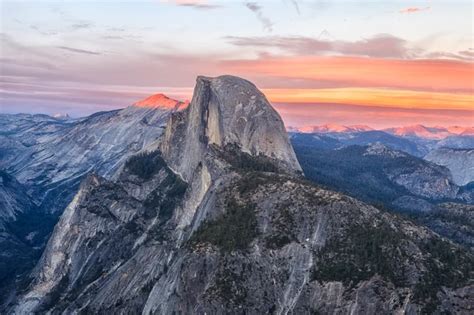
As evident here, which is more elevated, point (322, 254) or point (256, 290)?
point (322, 254)

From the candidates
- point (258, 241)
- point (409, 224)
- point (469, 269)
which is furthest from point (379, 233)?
point (258, 241)

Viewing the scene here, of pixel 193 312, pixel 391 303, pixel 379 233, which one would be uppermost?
pixel 379 233

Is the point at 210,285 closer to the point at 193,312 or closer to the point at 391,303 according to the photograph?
the point at 193,312

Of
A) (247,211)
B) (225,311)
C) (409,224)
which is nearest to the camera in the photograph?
(225,311)

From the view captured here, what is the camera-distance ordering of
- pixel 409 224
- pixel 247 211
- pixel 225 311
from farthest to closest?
1. pixel 247 211
2. pixel 409 224
3. pixel 225 311

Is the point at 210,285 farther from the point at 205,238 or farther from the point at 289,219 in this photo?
the point at 289,219

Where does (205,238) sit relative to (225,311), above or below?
above

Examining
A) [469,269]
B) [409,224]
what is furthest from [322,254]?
[469,269]

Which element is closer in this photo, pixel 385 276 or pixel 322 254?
pixel 385 276

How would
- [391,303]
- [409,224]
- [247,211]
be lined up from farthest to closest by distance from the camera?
[247,211] < [409,224] < [391,303]
